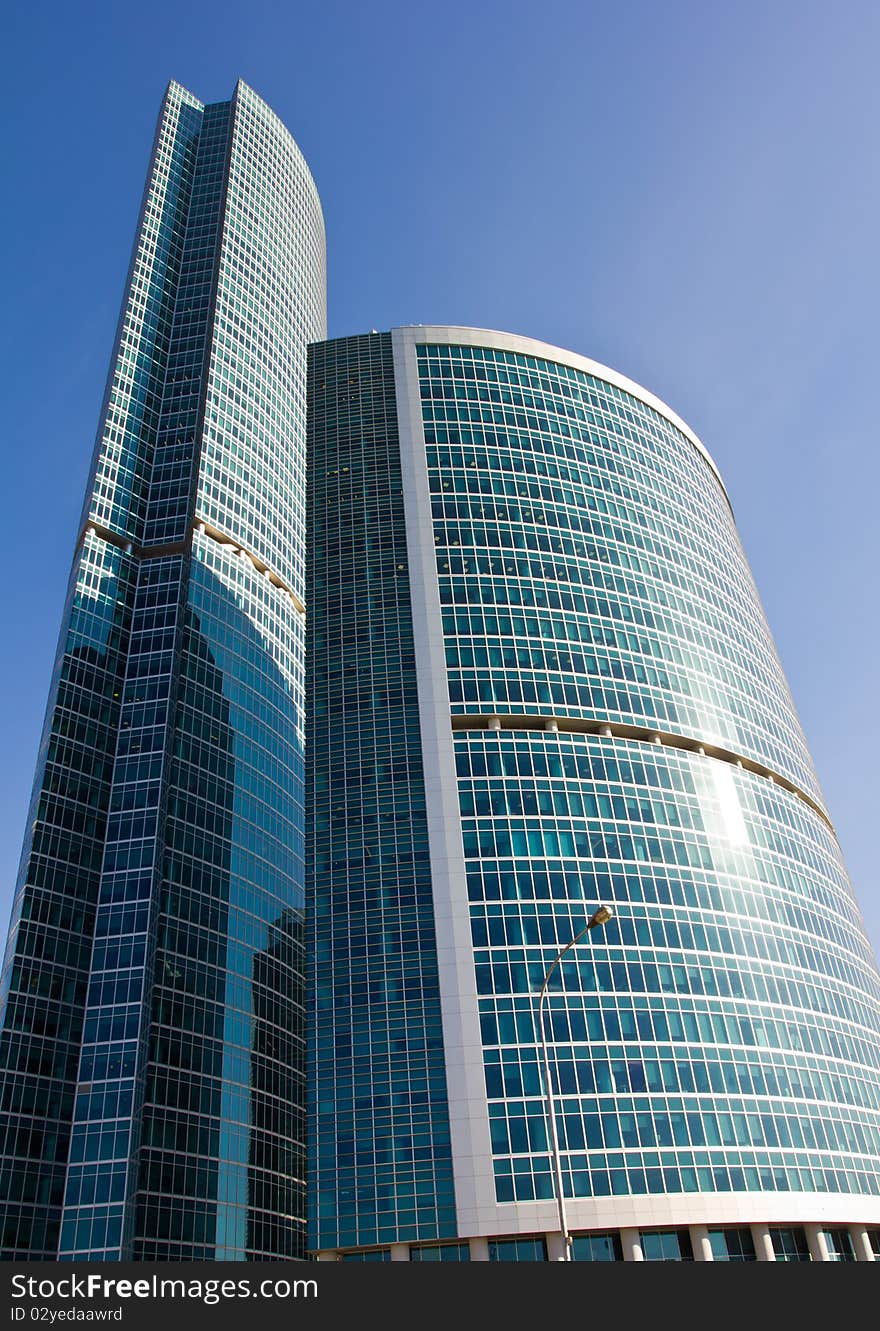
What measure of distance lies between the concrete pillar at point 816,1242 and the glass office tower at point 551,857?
0.18 meters

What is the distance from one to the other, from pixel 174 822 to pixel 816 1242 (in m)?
62.3

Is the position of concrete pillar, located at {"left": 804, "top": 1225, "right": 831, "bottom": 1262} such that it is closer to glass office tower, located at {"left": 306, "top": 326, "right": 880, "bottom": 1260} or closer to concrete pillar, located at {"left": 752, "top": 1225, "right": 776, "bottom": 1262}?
glass office tower, located at {"left": 306, "top": 326, "right": 880, "bottom": 1260}

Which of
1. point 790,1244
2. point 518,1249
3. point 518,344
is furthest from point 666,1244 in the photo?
point 518,344

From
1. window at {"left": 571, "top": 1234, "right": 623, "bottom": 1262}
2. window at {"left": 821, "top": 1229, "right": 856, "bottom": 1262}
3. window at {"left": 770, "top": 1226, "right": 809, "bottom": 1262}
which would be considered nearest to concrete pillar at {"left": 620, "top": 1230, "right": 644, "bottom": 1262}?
window at {"left": 571, "top": 1234, "right": 623, "bottom": 1262}

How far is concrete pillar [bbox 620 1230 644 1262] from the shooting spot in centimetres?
7412

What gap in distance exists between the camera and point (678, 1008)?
85.0 metres

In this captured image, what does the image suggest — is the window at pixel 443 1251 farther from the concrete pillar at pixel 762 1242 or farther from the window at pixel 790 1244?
the window at pixel 790 1244

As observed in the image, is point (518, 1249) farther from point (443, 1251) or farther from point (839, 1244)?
point (839, 1244)

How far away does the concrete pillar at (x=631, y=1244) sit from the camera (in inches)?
2918

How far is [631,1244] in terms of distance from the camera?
74312mm

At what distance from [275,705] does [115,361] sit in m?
43.3

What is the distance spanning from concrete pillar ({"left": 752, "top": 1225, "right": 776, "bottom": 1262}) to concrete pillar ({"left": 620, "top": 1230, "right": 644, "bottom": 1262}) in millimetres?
9869

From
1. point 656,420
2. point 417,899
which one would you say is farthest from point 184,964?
point 656,420

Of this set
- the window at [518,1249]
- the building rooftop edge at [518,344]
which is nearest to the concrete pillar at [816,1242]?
the window at [518,1249]
